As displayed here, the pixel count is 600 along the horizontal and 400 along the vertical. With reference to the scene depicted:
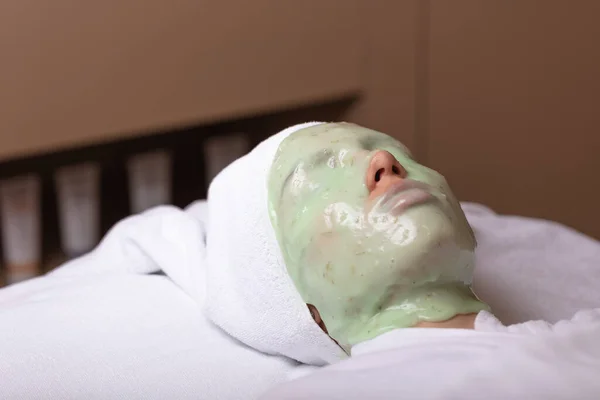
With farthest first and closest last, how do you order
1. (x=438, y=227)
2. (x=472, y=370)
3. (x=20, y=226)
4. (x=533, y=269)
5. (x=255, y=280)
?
(x=20, y=226)
(x=533, y=269)
(x=255, y=280)
(x=438, y=227)
(x=472, y=370)

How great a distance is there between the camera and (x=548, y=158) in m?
1.66

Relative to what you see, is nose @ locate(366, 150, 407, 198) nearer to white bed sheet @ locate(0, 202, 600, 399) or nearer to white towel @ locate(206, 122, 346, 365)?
white towel @ locate(206, 122, 346, 365)

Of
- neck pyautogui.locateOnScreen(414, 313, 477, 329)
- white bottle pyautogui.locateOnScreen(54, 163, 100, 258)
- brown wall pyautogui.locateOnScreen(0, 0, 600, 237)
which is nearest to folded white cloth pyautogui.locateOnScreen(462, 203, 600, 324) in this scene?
neck pyautogui.locateOnScreen(414, 313, 477, 329)

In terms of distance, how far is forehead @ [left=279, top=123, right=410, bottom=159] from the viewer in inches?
31.0

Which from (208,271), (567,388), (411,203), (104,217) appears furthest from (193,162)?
(567,388)

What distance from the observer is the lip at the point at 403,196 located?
706 mm

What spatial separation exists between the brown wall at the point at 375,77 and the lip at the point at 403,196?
0.66 meters

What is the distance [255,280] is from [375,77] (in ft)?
3.00

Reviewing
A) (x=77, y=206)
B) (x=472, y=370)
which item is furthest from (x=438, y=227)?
(x=77, y=206)

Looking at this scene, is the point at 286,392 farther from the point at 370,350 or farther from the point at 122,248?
the point at 122,248

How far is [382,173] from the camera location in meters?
0.74

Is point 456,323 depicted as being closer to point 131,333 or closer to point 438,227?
point 438,227

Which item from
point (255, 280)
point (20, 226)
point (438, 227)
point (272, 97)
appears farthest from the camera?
point (272, 97)

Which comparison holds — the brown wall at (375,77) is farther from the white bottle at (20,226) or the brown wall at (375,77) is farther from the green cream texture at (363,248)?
the green cream texture at (363,248)
